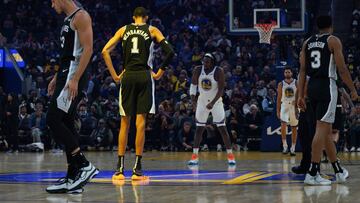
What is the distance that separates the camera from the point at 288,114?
62.8 ft

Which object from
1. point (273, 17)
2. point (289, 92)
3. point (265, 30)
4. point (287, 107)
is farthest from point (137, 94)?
point (273, 17)

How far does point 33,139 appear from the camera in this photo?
71.7ft

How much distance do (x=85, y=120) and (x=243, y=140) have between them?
4322mm

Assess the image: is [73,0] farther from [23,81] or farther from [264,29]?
[23,81]

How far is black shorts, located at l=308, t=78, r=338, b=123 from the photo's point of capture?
31.7 ft

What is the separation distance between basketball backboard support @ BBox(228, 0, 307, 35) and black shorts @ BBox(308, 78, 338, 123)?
9.87 metres

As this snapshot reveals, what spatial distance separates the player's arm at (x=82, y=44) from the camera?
8375mm

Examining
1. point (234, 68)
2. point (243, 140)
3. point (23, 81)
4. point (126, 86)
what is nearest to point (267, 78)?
point (234, 68)

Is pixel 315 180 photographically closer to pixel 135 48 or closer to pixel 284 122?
pixel 135 48

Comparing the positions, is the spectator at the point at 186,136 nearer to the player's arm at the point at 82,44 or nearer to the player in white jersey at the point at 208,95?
the player in white jersey at the point at 208,95

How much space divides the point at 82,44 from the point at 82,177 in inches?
55.4

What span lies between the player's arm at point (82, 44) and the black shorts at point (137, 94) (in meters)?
2.05

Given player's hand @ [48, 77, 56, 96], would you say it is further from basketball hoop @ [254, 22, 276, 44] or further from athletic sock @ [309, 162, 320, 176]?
basketball hoop @ [254, 22, 276, 44]

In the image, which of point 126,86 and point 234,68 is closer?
point 126,86
